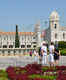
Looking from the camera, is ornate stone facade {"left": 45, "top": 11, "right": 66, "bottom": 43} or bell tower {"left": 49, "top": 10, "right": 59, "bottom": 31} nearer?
ornate stone facade {"left": 45, "top": 11, "right": 66, "bottom": 43}

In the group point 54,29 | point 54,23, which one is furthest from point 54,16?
point 54,29

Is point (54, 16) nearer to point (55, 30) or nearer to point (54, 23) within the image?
point (54, 23)

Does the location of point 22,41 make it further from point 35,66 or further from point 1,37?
point 35,66

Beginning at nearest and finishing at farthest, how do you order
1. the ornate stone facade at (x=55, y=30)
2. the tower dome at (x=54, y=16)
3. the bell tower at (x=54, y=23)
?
the ornate stone facade at (x=55, y=30) → the bell tower at (x=54, y=23) → the tower dome at (x=54, y=16)

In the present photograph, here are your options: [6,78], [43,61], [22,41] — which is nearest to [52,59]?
[43,61]

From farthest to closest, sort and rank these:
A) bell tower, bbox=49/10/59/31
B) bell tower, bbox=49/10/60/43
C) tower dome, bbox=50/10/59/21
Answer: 1. tower dome, bbox=50/10/59/21
2. bell tower, bbox=49/10/59/31
3. bell tower, bbox=49/10/60/43

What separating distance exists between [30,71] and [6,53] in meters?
Answer: 21.6

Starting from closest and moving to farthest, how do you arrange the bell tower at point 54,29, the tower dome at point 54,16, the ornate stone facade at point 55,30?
the bell tower at point 54,29, the ornate stone facade at point 55,30, the tower dome at point 54,16

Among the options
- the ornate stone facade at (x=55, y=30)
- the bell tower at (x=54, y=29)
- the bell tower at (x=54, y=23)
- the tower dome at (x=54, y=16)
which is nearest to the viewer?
the bell tower at (x=54, y=29)

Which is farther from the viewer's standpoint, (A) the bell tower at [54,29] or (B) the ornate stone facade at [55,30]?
(B) the ornate stone facade at [55,30]

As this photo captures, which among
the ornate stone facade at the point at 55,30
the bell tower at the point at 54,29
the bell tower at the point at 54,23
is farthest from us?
the bell tower at the point at 54,23

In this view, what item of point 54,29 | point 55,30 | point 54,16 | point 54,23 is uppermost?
point 54,16

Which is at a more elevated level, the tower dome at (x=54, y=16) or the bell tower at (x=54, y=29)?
the tower dome at (x=54, y=16)

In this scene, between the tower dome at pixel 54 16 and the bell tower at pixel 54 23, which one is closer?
the bell tower at pixel 54 23
